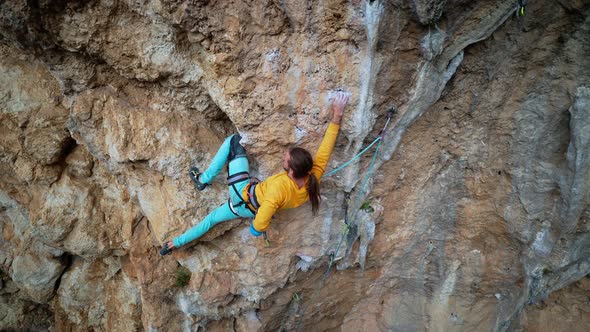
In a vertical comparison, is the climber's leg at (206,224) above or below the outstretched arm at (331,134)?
below

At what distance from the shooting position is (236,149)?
3605mm

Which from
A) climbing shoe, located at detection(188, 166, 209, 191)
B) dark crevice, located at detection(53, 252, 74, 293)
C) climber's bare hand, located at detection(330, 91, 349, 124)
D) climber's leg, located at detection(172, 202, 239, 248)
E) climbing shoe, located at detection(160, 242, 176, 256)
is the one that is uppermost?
climber's bare hand, located at detection(330, 91, 349, 124)

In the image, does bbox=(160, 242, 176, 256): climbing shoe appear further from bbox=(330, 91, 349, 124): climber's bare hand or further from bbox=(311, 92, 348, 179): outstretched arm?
bbox=(330, 91, 349, 124): climber's bare hand

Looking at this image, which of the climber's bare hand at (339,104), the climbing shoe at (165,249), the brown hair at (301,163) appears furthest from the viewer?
the climbing shoe at (165,249)

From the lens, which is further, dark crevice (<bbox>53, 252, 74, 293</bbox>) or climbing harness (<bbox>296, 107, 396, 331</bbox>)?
dark crevice (<bbox>53, 252, 74, 293</bbox>)

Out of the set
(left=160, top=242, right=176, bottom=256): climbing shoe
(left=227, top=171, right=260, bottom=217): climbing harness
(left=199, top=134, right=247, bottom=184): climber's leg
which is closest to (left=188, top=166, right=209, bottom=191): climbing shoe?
(left=199, top=134, right=247, bottom=184): climber's leg

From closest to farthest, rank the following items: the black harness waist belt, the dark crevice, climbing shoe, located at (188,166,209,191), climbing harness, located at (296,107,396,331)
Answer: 1. the black harness waist belt
2. climbing harness, located at (296,107,396,331)
3. climbing shoe, located at (188,166,209,191)
4. the dark crevice

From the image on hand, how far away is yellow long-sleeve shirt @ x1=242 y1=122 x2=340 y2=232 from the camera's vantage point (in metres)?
3.25

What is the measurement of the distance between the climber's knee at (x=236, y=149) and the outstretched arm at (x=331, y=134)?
796 millimetres

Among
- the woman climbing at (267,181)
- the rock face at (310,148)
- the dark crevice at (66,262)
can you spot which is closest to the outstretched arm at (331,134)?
the woman climbing at (267,181)

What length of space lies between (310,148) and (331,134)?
37 cm

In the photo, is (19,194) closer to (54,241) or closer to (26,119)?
(54,241)

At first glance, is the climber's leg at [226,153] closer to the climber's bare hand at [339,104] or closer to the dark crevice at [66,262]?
the climber's bare hand at [339,104]

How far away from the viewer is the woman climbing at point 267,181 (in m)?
3.22
